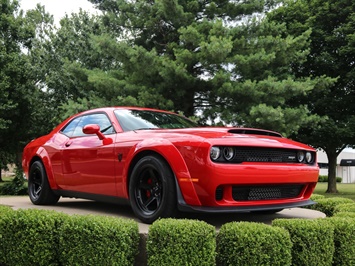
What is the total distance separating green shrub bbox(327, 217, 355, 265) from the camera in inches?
171

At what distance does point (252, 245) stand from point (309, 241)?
77cm

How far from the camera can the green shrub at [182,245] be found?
3.39 meters

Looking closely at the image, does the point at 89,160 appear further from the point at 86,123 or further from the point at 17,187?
the point at 17,187

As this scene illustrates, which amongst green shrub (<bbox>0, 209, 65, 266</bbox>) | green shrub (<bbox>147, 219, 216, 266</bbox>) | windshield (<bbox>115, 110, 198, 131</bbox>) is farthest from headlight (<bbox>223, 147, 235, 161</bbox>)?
green shrub (<bbox>0, 209, 65, 266</bbox>)

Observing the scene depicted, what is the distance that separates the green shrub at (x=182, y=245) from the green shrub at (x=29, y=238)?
3.67 ft

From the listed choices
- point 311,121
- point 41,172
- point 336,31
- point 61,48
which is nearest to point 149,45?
point 61,48

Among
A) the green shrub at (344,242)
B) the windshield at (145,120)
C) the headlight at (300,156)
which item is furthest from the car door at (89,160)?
the green shrub at (344,242)

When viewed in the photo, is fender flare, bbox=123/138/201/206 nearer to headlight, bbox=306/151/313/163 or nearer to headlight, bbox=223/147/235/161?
headlight, bbox=223/147/235/161

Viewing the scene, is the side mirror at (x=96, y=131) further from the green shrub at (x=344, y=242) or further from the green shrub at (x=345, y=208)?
the green shrub at (x=345, y=208)

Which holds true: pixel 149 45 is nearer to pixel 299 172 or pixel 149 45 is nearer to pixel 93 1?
pixel 93 1

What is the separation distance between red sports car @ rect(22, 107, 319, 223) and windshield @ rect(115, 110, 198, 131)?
12 mm

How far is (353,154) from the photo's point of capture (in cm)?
6931

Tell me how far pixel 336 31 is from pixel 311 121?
7579 mm

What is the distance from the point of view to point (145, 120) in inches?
197
